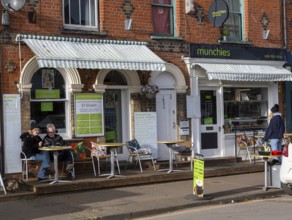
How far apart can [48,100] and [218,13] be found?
5.58 metres

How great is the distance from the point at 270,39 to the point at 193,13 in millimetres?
3244

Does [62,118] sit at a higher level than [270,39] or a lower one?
lower

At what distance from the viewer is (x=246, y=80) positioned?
14.9 meters

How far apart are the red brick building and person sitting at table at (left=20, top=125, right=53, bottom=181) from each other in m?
0.46

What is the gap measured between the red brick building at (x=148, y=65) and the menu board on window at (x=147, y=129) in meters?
0.10

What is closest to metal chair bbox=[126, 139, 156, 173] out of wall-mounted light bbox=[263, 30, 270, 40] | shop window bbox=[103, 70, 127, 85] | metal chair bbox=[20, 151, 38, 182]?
shop window bbox=[103, 70, 127, 85]

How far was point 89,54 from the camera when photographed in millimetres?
12188

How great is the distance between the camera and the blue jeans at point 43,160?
37.0 feet

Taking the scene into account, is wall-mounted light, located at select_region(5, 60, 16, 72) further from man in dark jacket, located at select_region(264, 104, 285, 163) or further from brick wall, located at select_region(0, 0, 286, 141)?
man in dark jacket, located at select_region(264, 104, 285, 163)

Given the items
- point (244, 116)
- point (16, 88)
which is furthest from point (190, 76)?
point (16, 88)

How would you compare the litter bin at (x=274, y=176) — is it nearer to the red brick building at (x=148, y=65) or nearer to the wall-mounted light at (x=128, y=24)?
the red brick building at (x=148, y=65)

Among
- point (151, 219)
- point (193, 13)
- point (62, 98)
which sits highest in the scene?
point (193, 13)

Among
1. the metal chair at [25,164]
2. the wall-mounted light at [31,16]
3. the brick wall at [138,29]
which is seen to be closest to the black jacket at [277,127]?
the brick wall at [138,29]

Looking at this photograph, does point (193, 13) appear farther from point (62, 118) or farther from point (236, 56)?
point (62, 118)
